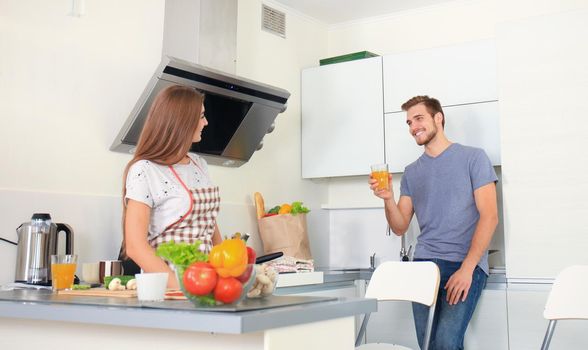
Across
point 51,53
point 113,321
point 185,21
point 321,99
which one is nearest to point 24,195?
point 51,53

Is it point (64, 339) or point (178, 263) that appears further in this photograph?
point (64, 339)

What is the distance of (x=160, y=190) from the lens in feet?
6.67

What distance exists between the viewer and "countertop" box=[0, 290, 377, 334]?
1225 mm

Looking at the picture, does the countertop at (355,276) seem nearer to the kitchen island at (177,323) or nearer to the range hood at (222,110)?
the range hood at (222,110)

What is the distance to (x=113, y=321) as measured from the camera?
4.50 ft

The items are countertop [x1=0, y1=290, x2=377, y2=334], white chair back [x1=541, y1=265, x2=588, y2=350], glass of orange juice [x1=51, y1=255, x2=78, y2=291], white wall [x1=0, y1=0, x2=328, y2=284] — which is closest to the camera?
countertop [x1=0, y1=290, x2=377, y2=334]

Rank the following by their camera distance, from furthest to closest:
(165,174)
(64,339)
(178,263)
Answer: (165,174) → (64,339) → (178,263)

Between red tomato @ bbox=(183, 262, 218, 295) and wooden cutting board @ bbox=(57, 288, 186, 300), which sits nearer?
red tomato @ bbox=(183, 262, 218, 295)

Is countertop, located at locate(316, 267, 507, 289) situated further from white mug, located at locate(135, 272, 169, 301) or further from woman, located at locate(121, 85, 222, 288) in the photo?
white mug, located at locate(135, 272, 169, 301)

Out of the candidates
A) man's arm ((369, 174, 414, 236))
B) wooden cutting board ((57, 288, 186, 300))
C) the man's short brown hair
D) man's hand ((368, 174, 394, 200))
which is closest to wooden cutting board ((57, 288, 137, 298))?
wooden cutting board ((57, 288, 186, 300))

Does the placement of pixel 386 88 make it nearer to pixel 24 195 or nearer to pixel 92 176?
pixel 92 176

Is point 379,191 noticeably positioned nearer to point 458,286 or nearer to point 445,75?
point 458,286

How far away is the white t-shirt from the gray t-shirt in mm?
1176

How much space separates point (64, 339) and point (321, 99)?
2.49 metres
